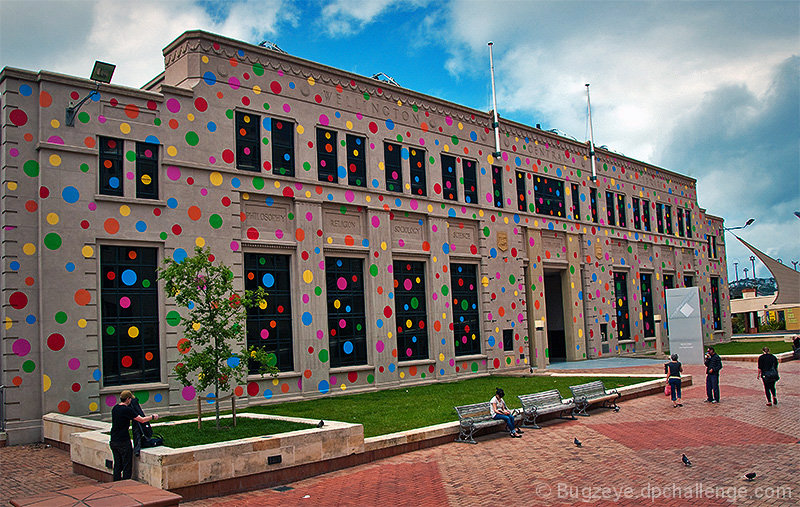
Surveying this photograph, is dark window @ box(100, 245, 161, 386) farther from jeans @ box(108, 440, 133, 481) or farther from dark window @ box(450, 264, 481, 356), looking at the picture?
dark window @ box(450, 264, 481, 356)

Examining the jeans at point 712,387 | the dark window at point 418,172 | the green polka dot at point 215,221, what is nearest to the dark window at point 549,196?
the dark window at point 418,172

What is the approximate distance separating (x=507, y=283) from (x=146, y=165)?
62.3 ft

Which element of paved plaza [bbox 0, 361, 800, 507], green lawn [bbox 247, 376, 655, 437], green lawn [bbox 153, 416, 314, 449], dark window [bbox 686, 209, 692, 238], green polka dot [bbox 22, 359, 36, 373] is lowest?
paved plaza [bbox 0, 361, 800, 507]

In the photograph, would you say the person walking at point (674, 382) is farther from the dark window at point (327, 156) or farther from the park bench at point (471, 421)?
the dark window at point (327, 156)

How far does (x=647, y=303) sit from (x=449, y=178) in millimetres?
21184

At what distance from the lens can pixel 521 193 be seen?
35531 mm

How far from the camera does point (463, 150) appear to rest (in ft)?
105

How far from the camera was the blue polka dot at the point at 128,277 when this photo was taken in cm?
2016

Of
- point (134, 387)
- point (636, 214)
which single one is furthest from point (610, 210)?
point (134, 387)

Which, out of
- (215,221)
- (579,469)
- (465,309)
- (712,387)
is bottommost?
(579,469)

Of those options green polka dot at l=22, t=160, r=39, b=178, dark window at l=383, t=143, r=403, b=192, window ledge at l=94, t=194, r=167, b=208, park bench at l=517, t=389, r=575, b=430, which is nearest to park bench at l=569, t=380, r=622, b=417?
park bench at l=517, t=389, r=575, b=430

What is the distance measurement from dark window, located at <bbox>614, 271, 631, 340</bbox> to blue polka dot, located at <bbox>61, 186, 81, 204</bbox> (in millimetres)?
32805

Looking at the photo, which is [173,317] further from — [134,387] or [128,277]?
[134,387]

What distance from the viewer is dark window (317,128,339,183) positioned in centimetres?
2588
